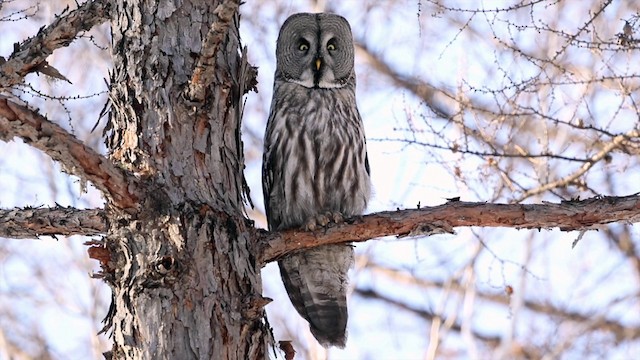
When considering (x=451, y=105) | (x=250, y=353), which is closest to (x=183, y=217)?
(x=250, y=353)

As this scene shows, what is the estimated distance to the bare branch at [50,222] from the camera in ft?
11.5

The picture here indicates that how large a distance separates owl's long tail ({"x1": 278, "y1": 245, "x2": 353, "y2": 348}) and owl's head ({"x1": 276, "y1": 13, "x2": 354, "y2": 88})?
1.02 m

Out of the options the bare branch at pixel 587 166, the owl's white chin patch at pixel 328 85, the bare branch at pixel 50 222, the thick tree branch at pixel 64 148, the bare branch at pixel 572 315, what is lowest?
the thick tree branch at pixel 64 148

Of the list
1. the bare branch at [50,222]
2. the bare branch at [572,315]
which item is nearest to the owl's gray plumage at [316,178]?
the bare branch at [50,222]

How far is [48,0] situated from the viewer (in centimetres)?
657

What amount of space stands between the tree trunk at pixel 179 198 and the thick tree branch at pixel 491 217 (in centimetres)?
33

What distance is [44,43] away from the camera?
3473 mm

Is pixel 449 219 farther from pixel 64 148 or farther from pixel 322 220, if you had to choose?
pixel 64 148

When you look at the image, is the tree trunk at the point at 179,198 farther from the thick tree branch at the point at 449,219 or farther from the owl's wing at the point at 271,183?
the owl's wing at the point at 271,183

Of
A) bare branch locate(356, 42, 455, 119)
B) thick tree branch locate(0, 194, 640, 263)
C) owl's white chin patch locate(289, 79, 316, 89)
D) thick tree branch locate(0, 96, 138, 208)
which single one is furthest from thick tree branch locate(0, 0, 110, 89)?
bare branch locate(356, 42, 455, 119)

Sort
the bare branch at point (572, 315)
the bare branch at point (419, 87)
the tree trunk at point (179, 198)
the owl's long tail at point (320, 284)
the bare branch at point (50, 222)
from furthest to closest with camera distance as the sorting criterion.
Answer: the bare branch at point (572, 315), the bare branch at point (419, 87), the owl's long tail at point (320, 284), the bare branch at point (50, 222), the tree trunk at point (179, 198)

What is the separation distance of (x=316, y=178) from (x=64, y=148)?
183cm

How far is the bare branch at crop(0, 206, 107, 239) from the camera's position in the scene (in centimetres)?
351

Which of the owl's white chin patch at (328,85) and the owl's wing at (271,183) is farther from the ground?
the owl's white chin patch at (328,85)
